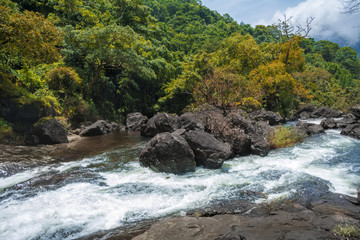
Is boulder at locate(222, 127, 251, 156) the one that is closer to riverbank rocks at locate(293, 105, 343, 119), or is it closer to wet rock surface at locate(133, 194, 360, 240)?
wet rock surface at locate(133, 194, 360, 240)

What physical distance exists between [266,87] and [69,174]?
2183 centimetres

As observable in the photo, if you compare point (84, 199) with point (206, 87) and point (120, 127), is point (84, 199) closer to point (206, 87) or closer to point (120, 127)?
point (206, 87)

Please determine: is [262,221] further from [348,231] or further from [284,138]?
[284,138]

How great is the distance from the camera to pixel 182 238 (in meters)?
3.77

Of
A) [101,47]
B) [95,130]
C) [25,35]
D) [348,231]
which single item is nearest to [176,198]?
[348,231]

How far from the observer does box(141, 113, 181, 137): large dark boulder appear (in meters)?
14.5

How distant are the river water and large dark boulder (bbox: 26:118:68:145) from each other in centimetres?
386

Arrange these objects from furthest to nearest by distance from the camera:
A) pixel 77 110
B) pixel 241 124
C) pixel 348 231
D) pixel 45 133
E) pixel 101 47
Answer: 1. pixel 77 110
2. pixel 101 47
3. pixel 45 133
4. pixel 241 124
5. pixel 348 231

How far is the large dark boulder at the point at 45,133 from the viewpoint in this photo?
1186cm

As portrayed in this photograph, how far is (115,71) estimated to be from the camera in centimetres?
2600

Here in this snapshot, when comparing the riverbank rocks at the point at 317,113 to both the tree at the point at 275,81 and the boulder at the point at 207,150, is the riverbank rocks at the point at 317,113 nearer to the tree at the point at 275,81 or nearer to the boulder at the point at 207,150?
the tree at the point at 275,81

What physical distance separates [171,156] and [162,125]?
6.95m

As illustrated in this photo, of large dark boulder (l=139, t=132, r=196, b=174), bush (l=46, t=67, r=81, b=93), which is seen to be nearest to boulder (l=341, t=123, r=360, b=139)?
large dark boulder (l=139, t=132, r=196, b=174)

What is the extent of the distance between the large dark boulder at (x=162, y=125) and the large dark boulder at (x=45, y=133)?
5.55 metres
